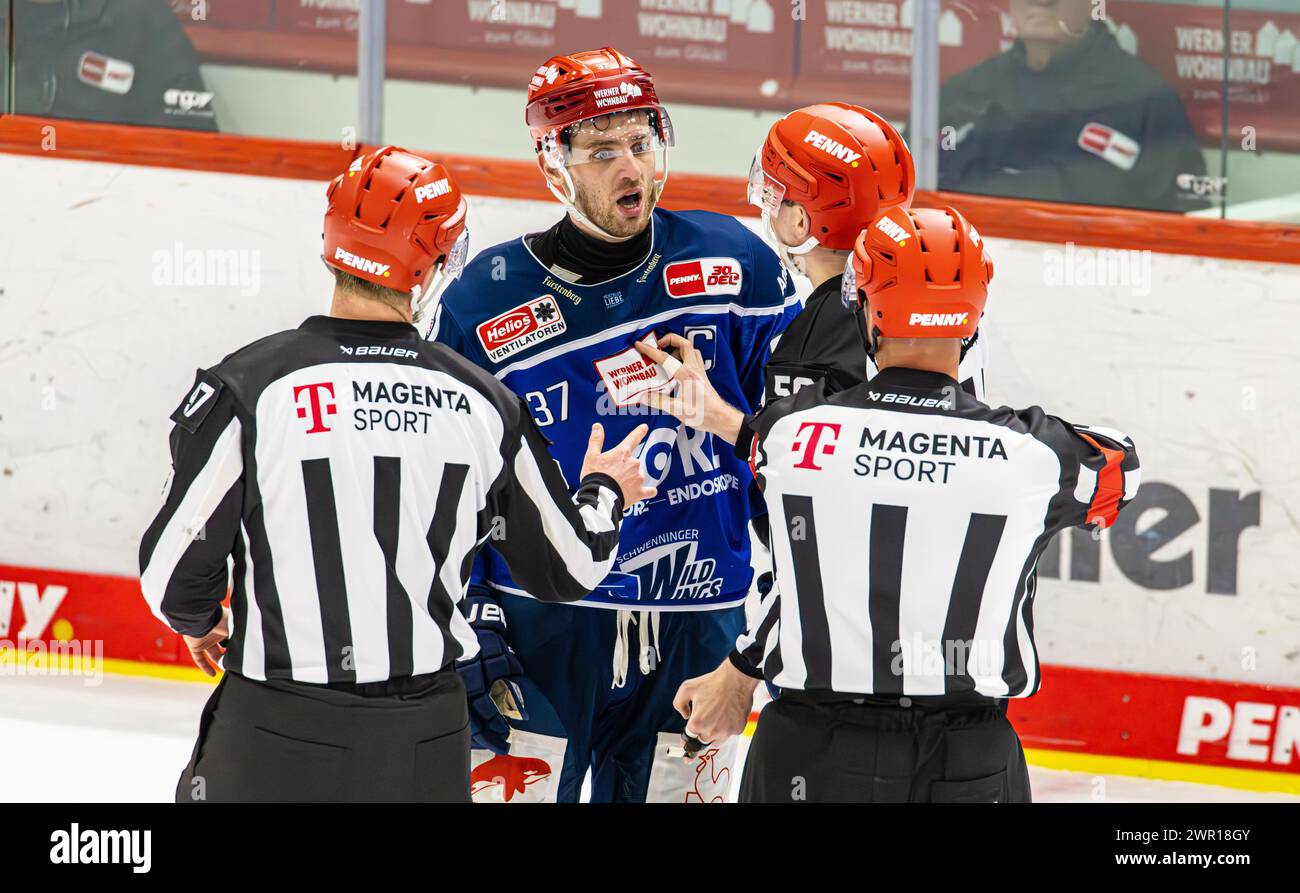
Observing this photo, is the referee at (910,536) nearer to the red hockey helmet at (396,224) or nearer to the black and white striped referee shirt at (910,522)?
the black and white striped referee shirt at (910,522)

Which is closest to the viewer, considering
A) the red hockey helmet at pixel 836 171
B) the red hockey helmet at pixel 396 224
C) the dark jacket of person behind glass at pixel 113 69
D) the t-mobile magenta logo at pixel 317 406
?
the t-mobile magenta logo at pixel 317 406

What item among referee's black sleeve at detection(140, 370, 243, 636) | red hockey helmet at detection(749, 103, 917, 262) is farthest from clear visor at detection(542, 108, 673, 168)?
referee's black sleeve at detection(140, 370, 243, 636)

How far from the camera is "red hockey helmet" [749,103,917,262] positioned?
2.33 m

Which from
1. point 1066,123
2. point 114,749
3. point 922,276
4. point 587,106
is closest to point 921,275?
point 922,276

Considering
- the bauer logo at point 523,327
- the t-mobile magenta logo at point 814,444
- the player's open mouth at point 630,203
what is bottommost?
the t-mobile magenta logo at point 814,444

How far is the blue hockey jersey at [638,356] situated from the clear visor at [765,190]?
0.82ft

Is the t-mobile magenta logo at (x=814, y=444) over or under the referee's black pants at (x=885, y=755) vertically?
over

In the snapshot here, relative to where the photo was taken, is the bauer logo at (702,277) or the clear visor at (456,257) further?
the bauer logo at (702,277)

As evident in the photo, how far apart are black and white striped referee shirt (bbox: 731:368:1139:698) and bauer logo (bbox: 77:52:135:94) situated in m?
3.28

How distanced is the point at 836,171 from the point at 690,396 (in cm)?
45

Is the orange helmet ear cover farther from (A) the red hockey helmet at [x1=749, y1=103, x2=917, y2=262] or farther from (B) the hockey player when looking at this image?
(B) the hockey player

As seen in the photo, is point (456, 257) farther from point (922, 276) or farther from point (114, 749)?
point (114, 749)

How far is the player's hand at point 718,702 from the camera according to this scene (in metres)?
2.42

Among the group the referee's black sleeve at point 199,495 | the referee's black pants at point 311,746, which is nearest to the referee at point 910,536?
the referee's black pants at point 311,746
